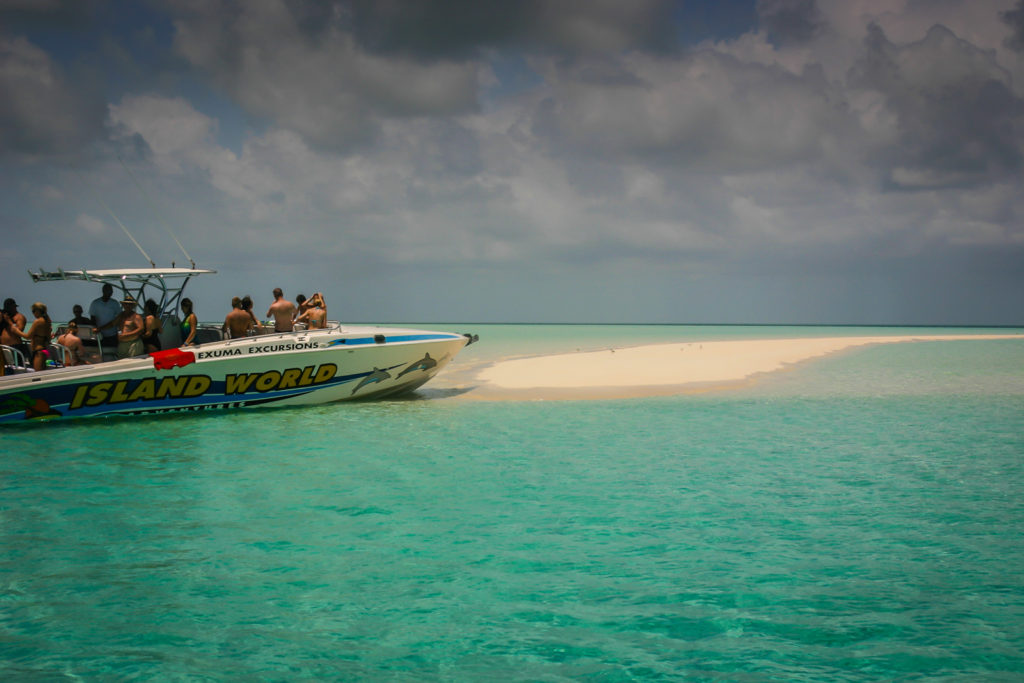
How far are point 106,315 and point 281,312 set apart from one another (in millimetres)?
2818

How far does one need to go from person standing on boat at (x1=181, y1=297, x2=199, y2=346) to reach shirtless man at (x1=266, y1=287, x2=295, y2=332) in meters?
1.35

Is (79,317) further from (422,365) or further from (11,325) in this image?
(422,365)

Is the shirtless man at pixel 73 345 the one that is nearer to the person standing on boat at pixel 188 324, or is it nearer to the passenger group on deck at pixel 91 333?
the passenger group on deck at pixel 91 333

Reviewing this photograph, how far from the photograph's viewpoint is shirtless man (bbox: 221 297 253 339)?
13203 millimetres

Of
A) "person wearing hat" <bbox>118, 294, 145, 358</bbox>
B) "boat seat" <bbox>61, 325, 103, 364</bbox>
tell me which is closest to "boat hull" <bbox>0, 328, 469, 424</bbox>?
"person wearing hat" <bbox>118, 294, 145, 358</bbox>

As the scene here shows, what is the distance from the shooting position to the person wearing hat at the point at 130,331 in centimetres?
1220

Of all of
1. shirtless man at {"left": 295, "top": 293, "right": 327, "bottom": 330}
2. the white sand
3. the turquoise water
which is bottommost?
the turquoise water

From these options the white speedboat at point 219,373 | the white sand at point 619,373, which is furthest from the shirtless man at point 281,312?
the white sand at point 619,373

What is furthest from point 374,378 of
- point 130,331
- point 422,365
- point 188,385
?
point 130,331

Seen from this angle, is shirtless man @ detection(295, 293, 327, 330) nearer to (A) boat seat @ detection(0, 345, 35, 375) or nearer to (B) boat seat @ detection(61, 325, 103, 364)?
(B) boat seat @ detection(61, 325, 103, 364)

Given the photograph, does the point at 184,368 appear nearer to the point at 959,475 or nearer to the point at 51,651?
the point at 51,651

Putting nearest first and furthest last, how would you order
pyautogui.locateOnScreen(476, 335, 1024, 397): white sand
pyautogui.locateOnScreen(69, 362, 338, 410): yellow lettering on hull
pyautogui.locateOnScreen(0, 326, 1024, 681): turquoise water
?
pyautogui.locateOnScreen(0, 326, 1024, 681): turquoise water, pyautogui.locateOnScreen(69, 362, 338, 410): yellow lettering on hull, pyautogui.locateOnScreen(476, 335, 1024, 397): white sand

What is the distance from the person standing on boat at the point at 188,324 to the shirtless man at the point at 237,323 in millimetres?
559

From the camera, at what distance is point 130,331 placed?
12.2 metres
